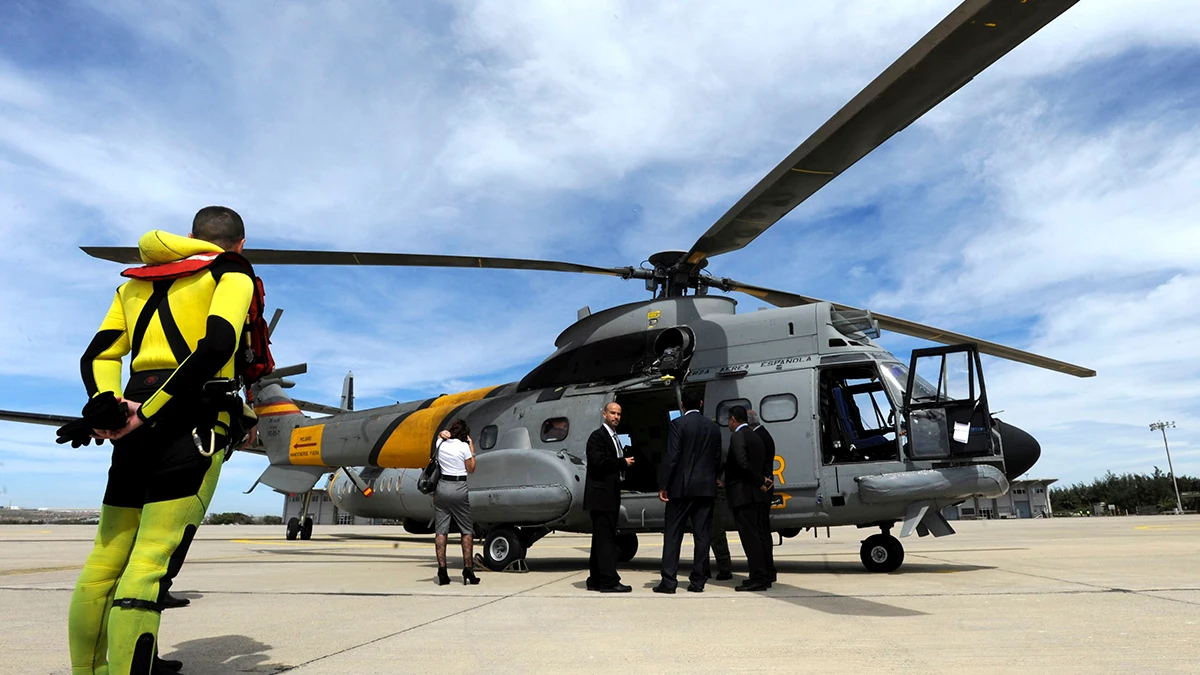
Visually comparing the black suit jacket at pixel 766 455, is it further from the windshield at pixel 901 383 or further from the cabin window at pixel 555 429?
the cabin window at pixel 555 429

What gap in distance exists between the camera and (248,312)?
113 inches

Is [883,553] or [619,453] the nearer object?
[619,453]

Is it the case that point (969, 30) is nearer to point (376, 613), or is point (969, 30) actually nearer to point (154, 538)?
point (154, 538)

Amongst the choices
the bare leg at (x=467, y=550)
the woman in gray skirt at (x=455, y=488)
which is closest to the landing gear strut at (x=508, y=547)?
the woman in gray skirt at (x=455, y=488)

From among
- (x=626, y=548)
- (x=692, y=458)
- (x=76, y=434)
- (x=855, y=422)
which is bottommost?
(x=626, y=548)

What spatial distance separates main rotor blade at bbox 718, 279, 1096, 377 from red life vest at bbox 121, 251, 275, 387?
6.68 meters

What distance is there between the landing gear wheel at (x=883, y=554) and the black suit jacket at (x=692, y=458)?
227cm

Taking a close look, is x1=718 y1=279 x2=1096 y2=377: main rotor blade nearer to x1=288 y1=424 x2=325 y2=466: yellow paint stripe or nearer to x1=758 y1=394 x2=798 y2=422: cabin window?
x1=758 y1=394 x2=798 y2=422: cabin window

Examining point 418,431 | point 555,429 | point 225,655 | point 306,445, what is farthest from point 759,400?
point 306,445

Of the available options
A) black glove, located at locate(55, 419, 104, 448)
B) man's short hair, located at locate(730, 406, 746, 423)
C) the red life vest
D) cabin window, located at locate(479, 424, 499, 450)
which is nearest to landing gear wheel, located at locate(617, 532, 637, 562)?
cabin window, located at locate(479, 424, 499, 450)

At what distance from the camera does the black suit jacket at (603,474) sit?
670 centimetres

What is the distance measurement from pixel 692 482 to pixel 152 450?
Answer: 15.0ft

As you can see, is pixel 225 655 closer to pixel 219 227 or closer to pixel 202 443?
pixel 202 443

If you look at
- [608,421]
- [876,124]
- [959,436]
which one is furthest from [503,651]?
[959,436]
